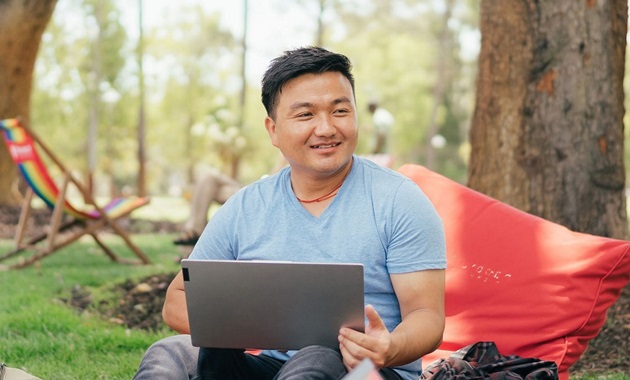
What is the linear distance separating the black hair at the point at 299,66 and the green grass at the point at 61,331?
5.63 ft

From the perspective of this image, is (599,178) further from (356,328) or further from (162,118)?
(162,118)

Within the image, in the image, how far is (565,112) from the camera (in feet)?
15.6

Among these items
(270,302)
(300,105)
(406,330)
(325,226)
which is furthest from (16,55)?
(406,330)

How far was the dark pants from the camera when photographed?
89.5 inches

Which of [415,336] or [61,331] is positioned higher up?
[415,336]

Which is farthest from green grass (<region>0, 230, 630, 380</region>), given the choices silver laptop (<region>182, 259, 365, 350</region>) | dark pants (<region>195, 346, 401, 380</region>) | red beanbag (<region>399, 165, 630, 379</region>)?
silver laptop (<region>182, 259, 365, 350</region>)

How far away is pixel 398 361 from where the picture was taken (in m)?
2.36

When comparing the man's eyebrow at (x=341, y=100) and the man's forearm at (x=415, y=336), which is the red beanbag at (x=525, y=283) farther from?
the man's eyebrow at (x=341, y=100)

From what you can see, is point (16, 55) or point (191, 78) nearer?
point (16, 55)

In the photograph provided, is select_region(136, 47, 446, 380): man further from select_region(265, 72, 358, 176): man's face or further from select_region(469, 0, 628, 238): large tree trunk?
select_region(469, 0, 628, 238): large tree trunk

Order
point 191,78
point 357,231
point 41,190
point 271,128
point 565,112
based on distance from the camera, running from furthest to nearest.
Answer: point 191,78, point 41,190, point 565,112, point 271,128, point 357,231

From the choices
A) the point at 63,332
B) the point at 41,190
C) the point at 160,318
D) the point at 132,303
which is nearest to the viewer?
the point at 63,332

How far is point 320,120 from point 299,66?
0.17 metres

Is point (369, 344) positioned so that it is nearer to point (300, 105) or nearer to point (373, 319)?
point (373, 319)
